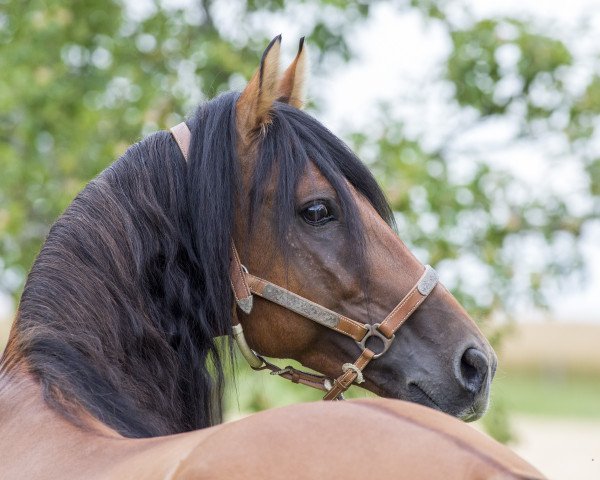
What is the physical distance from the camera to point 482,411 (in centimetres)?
297

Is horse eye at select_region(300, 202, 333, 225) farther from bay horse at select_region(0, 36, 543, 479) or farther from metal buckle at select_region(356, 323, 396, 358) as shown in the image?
metal buckle at select_region(356, 323, 396, 358)

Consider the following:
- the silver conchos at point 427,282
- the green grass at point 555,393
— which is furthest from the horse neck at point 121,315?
the green grass at point 555,393

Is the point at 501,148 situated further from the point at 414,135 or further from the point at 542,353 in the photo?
the point at 542,353

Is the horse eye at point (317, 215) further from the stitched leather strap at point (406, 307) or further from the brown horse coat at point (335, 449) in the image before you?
the brown horse coat at point (335, 449)

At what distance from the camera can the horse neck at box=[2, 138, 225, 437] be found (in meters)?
2.66

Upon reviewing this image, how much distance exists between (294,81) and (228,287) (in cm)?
89

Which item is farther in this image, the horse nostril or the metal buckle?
the metal buckle

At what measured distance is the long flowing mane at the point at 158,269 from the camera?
2723 millimetres

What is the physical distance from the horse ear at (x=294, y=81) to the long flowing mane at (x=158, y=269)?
0.60 feet

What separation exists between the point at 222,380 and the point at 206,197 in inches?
25.7

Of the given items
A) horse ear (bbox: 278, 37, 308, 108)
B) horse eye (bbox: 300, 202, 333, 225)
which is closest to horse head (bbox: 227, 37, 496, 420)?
horse eye (bbox: 300, 202, 333, 225)

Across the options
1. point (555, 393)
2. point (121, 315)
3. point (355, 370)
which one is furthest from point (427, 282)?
point (555, 393)

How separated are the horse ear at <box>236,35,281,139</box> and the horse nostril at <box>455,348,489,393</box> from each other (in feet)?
3.56

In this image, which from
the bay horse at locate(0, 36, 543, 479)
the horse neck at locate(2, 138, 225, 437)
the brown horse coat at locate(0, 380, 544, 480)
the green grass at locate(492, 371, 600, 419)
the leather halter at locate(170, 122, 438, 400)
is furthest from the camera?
the green grass at locate(492, 371, 600, 419)
